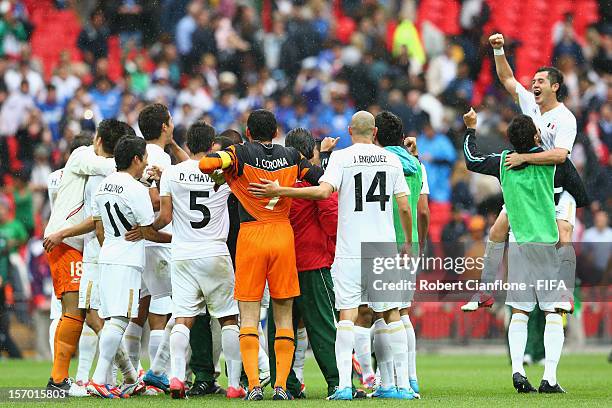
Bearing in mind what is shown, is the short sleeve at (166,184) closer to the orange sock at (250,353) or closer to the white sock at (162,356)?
the white sock at (162,356)

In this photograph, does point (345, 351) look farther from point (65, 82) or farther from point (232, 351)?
point (65, 82)

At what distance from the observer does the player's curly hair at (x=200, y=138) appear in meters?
11.7

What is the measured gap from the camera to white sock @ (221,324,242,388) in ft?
37.5

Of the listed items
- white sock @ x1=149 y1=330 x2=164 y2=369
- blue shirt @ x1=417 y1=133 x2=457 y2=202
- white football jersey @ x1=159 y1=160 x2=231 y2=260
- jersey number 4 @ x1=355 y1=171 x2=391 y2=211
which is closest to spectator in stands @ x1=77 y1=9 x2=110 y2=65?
blue shirt @ x1=417 y1=133 x2=457 y2=202

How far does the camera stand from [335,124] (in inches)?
922

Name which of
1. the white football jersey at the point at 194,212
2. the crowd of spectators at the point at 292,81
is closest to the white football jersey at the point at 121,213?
the white football jersey at the point at 194,212

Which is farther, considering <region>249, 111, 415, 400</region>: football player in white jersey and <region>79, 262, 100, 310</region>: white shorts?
<region>79, 262, 100, 310</region>: white shorts

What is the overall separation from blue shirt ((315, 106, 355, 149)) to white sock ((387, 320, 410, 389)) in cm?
1191

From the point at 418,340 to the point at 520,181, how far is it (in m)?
8.86

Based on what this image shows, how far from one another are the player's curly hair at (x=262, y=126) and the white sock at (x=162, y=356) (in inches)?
83.6

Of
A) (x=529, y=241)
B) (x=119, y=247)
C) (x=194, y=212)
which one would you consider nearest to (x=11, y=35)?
(x=119, y=247)

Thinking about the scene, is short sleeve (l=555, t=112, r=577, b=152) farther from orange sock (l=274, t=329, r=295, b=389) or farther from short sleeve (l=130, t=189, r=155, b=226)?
short sleeve (l=130, t=189, r=155, b=226)

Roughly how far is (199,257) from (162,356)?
4.00ft

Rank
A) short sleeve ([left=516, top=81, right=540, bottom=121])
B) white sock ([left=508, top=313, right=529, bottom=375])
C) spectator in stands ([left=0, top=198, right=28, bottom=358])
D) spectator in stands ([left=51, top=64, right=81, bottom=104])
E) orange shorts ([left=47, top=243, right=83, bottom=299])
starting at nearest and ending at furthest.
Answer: white sock ([left=508, top=313, right=529, bottom=375]) → orange shorts ([left=47, top=243, right=83, bottom=299]) → short sleeve ([left=516, top=81, right=540, bottom=121]) → spectator in stands ([left=0, top=198, right=28, bottom=358]) → spectator in stands ([left=51, top=64, right=81, bottom=104])
